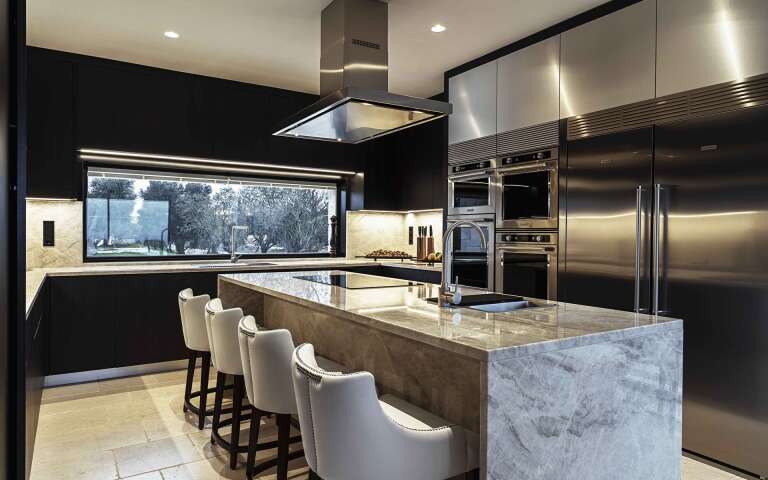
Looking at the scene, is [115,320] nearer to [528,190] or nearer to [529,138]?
[528,190]

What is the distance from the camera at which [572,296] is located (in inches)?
142

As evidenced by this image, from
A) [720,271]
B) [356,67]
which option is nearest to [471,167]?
[356,67]

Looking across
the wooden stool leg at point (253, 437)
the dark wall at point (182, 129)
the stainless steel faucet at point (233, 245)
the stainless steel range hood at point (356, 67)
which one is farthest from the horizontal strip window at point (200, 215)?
the wooden stool leg at point (253, 437)

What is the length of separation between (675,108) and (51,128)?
4694 mm

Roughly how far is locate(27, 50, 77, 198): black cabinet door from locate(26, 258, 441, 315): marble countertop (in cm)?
69

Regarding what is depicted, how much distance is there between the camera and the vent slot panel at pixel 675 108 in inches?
104

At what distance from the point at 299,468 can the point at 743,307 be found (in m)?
2.49

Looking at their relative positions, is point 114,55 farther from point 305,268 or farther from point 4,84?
point 4,84

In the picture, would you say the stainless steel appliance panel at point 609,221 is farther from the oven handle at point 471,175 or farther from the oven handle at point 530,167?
the oven handle at point 471,175

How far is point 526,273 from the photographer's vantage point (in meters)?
4.00

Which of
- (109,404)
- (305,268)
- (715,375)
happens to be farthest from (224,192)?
(715,375)

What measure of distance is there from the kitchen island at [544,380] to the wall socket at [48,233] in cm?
342

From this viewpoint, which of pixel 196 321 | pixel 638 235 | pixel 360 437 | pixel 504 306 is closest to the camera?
pixel 360 437

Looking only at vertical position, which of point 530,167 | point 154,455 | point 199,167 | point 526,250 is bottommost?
point 154,455
